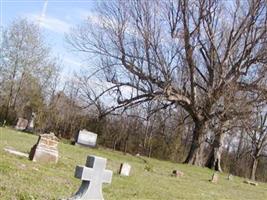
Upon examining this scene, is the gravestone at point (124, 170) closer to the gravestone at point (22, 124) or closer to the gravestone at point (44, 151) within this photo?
the gravestone at point (44, 151)

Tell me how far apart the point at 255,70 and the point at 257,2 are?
154 inches

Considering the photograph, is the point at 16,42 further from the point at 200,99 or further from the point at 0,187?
the point at 0,187

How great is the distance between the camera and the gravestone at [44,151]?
13219 millimetres

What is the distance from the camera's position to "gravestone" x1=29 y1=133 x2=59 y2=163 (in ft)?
43.4

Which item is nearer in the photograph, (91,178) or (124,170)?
(91,178)

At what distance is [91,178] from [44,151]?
790cm

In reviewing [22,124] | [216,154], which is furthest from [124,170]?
[22,124]

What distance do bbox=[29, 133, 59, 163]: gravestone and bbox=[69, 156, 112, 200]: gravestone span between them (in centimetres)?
756

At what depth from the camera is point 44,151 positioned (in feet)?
44.1

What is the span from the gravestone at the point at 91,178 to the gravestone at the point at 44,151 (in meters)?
7.56

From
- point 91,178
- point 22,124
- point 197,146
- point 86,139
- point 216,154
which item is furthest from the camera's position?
point 22,124

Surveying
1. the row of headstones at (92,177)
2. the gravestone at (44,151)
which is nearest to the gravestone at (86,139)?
the gravestone at (44,151)

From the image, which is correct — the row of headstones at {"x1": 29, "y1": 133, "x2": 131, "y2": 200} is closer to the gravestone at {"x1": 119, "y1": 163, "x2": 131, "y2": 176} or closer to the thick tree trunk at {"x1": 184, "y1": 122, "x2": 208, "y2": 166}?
the gravestone at {"x1": 119, "y1": 163, "x2": 131, "y2": 176}

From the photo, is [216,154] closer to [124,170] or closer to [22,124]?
[22,124]
